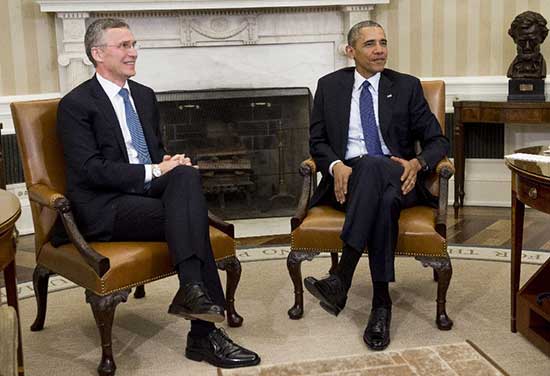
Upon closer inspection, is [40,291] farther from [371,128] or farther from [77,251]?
[371,128]

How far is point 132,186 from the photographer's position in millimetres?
3221

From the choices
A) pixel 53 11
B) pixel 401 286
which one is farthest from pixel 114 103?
pixel 53 11

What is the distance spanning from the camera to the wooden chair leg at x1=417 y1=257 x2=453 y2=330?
3.32 meters

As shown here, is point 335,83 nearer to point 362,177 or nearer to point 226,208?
point 362,177

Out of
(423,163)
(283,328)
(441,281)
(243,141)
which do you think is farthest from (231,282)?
(243,141)

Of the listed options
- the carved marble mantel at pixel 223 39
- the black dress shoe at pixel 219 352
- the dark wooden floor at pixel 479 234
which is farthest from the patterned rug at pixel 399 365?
the carved marble mantel at pixel 223 39

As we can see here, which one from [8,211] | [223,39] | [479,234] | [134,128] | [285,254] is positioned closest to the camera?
[8,211]

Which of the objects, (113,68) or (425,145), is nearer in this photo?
(113,68)

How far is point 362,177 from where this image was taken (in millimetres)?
3287

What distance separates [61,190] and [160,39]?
2.29 metres

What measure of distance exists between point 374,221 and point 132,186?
38.0 inches

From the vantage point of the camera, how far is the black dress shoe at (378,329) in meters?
3.19

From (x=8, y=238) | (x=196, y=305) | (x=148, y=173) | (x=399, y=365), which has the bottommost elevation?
(x=399, y=365)

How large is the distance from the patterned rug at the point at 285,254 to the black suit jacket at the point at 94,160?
41.2 inches
